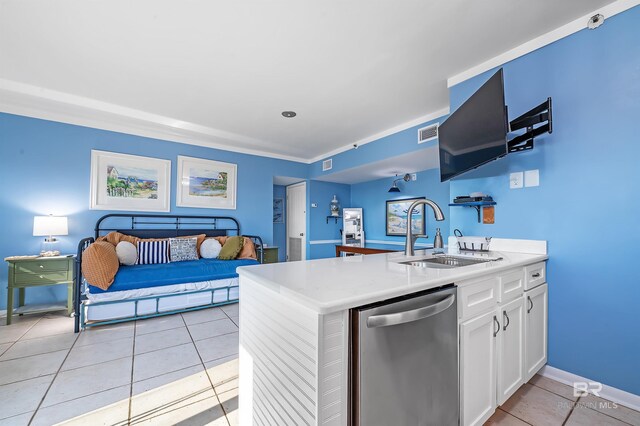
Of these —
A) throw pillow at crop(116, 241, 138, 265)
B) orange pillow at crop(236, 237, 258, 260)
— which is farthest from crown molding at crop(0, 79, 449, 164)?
orange pillow at crop(236, 237, 258, 260)

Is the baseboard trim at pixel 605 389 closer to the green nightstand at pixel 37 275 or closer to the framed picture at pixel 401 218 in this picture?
the framed picture at pixel 401 218

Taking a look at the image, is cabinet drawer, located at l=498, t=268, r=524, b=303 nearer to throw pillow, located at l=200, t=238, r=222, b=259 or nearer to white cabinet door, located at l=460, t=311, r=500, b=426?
white cabinet door, located at l=460, t=311, r=500, b=426

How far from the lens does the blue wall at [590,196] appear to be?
168cm

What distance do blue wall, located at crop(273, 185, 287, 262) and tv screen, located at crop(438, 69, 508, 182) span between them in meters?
4.62

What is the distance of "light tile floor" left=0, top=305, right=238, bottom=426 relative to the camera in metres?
1.55

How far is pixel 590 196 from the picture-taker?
1825 millimetres

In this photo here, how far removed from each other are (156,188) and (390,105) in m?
3.63

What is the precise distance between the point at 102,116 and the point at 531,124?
467 cm

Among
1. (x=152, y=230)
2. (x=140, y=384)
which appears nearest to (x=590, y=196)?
(x=140, y=384)

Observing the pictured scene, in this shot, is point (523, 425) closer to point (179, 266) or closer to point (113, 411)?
point (113, 411)

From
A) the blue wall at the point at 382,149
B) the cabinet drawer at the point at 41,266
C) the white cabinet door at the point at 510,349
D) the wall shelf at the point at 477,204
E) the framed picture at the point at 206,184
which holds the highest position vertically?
the blue wall at the point at 382,149

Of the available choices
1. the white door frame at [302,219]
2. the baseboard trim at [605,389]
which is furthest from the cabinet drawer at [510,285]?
the white door frame at [302,219]

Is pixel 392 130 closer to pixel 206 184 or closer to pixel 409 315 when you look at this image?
pixel 206 184

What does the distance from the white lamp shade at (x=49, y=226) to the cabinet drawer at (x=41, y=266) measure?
321 millimetres
